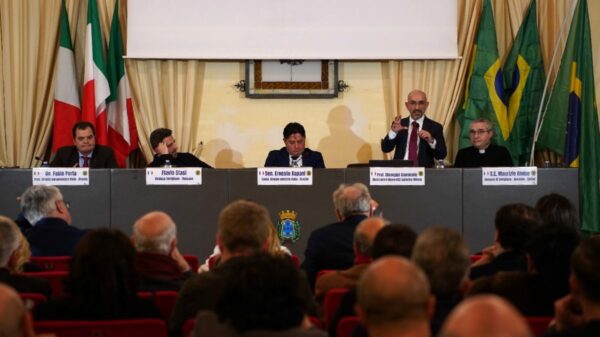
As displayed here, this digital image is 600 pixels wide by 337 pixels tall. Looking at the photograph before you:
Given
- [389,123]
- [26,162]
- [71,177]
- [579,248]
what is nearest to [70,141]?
[26,162]

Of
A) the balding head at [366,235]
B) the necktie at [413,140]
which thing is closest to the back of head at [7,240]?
the balding head at [366,235]

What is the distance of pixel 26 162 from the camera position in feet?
30.3

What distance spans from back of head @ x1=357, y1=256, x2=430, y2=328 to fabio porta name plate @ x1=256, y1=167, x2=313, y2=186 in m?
5.30

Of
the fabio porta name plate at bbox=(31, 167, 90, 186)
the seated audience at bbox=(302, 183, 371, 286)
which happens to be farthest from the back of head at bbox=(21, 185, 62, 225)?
the fabio porta name plate at bbox=(31, 167, 90, 186)

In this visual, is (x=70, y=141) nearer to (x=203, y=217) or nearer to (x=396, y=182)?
(x=203, y=217)

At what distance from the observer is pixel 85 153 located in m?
8.07

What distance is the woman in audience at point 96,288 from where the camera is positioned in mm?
3223

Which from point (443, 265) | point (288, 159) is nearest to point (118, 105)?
point (288, 159)

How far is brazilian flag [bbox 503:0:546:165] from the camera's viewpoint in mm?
9320

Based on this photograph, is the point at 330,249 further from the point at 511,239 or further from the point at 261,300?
the point at 261,300

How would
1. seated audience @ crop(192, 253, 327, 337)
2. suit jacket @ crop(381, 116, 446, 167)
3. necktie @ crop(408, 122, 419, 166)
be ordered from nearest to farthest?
seated audience @ crop(192, 253, 327, 337) < suit jacket @ crop(381, 116, 446, 167) < necktie @ crop(408, 122, 419, 166)

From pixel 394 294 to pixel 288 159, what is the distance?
20.5 ft

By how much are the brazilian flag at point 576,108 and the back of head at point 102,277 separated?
242 inches

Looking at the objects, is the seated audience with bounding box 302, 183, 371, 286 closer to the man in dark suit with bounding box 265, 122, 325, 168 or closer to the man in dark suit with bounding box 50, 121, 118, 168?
the man in dark suit with bounding box 265, 122, 325, 168
